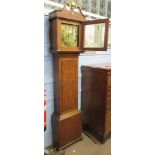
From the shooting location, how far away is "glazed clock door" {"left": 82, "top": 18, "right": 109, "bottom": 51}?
1856mm

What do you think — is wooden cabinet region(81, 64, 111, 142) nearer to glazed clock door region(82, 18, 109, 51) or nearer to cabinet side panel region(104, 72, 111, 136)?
cabinet side panel region(104, 72, 111, 136)

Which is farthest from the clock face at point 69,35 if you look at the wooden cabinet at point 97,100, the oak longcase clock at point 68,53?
the wooden cabinet at point 97,100

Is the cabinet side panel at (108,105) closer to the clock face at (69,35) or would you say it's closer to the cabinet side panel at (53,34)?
the clock face at (69,35)

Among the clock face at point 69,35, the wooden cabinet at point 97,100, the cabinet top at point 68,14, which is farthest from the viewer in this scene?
the wooden cabinet at point 97,100

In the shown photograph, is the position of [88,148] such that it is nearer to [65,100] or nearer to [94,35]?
[65,100]

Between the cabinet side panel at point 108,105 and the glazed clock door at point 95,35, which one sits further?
the cabinet side panel at point 108,105

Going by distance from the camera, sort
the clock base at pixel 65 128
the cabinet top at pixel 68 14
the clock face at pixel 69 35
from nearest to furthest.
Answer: the cabinet top at pixel 68 14 → the clock face at pixel 69 35 → the clock base at pixel 65 128

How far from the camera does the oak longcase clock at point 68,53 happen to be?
187 centimetres

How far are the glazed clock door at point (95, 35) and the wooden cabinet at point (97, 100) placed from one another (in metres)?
0.31

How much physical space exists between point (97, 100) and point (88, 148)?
611 mm

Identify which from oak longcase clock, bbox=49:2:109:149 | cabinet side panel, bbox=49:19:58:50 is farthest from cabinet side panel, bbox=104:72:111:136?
cabinet side panel, bbox=49:19:58:50
